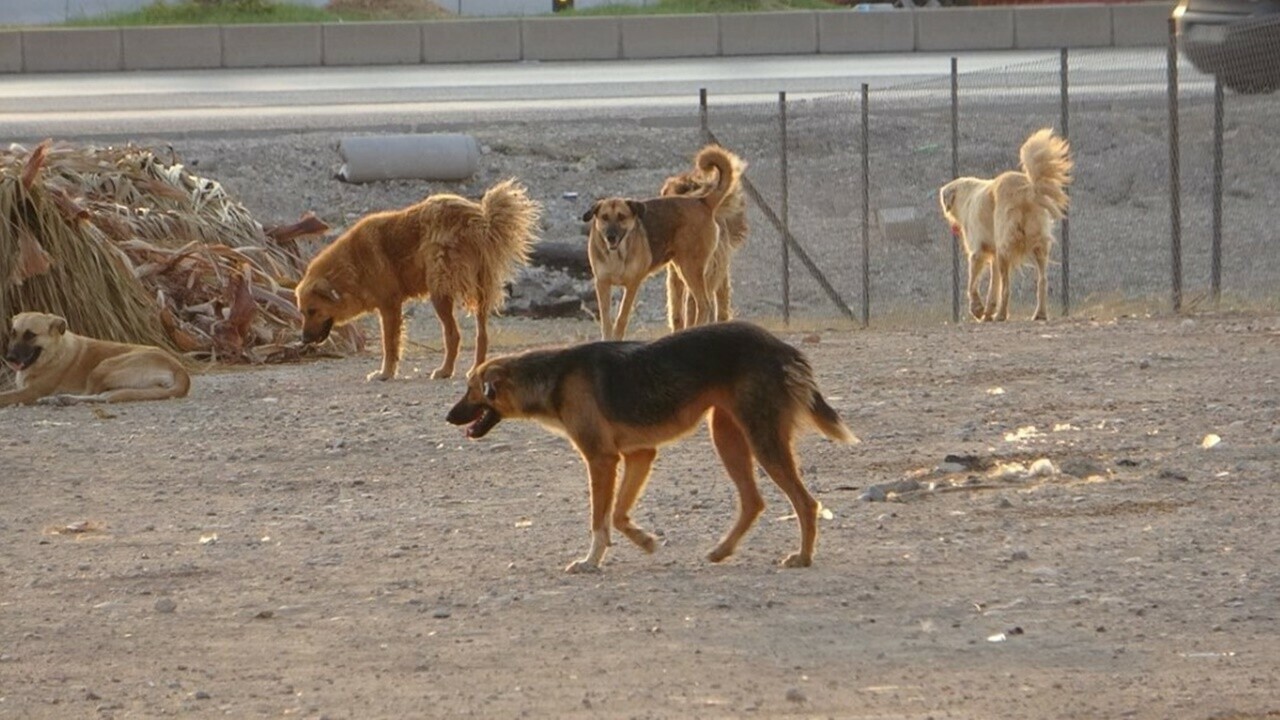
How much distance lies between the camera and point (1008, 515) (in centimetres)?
944

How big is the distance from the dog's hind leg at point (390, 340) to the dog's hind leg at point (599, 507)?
645 cm

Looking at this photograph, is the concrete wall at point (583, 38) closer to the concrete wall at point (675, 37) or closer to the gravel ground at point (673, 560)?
the concrete wall at point (675, 37)

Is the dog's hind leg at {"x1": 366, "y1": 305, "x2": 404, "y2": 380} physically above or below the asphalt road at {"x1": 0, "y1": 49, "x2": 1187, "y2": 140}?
below

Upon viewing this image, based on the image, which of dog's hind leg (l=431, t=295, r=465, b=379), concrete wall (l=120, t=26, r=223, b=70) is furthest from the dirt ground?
concrete wall (l=120, t=26, r=223, b=70)

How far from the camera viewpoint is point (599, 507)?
879 cm

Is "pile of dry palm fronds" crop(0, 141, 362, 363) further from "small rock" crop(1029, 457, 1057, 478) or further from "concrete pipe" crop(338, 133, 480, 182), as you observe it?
"small rock" crop(1029, 457, 1057, 478)

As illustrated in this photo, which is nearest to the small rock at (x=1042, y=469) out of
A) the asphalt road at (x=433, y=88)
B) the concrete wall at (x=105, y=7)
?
the asphalt road at (x=433, y=88)

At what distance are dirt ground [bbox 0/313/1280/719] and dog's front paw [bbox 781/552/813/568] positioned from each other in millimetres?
59

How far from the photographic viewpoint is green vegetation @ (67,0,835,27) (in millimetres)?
35469

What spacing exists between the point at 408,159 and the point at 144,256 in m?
6.83

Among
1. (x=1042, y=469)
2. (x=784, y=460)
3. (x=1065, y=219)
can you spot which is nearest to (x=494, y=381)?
(x=784, y=460)

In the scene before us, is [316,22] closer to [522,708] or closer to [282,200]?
[282,200]

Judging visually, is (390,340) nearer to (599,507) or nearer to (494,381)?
(494,381)

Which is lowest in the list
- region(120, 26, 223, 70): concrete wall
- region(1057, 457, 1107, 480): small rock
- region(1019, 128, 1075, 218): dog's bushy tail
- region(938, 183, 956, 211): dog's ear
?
region(1057, 457, 1107, 480): small rock
